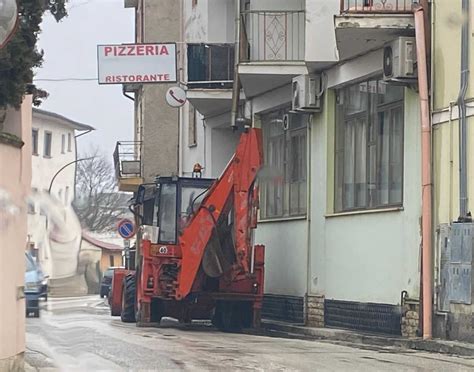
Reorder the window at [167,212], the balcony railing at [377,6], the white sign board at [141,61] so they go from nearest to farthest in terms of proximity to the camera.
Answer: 1. the balcony railing at [377,6]
2. the window at [167,212]
3. the white sign board at [141,61]

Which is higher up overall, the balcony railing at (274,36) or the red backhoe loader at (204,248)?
the balcony railing at (274,36)

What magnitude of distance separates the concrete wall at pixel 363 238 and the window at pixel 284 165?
3.36ft

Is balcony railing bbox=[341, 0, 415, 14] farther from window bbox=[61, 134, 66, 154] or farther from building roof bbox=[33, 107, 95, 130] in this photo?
window bbox=[61, 134, 66, 154]

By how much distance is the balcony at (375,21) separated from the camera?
1620 cm

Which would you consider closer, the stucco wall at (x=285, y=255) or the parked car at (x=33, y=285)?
the parked car at (x=33, y=285)

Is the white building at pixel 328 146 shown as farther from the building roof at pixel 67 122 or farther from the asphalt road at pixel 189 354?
the building roof at pixel 67 122

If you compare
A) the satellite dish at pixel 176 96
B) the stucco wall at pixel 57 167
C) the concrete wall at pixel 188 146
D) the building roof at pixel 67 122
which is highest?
the satellite dish at pixel 176 96

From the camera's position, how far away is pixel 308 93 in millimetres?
19781

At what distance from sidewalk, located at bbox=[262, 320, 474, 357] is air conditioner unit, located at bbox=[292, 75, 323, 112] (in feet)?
13.3

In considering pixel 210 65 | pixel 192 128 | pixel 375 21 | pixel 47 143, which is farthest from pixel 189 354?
pixel 192 128

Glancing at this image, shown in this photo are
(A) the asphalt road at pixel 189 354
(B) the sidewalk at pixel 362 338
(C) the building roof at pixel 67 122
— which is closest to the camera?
(C) the building roof at pixel 67 122

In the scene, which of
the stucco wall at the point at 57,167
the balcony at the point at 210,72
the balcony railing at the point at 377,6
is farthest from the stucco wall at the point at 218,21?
the stucco wall at the point at 57,167

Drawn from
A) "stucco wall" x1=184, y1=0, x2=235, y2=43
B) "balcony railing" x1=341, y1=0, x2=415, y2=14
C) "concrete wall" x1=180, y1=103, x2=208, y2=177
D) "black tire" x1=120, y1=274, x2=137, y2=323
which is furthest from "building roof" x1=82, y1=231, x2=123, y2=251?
"concrete wall" x1=180, y1=103, x2=208, y2=177

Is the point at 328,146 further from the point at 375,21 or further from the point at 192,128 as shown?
the point at 192,128
